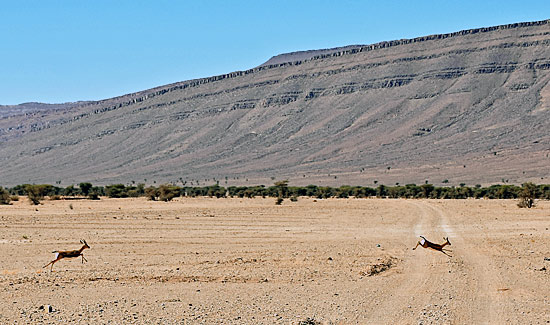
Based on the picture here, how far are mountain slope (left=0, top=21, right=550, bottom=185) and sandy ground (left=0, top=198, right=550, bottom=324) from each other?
6620 centimetres

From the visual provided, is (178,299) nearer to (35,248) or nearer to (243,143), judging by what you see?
(35,248)

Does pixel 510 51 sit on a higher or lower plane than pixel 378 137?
higher

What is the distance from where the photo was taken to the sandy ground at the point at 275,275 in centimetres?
1151

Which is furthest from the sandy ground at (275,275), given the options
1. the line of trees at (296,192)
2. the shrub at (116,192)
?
the shrub at (116,192)

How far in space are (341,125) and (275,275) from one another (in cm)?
11083

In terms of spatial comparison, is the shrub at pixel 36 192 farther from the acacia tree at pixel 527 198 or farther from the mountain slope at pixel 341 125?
the mountain slope at pixel 341 125

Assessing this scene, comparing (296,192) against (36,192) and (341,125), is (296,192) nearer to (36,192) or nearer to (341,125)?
(36,192)

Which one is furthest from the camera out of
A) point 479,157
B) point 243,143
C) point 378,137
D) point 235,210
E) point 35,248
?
point 243,143

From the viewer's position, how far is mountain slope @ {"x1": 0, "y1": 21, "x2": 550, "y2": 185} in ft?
344

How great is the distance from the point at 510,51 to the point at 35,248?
12342 cm

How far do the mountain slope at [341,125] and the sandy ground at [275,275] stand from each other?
217 feet

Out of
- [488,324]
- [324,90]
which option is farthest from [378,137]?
[488,324]

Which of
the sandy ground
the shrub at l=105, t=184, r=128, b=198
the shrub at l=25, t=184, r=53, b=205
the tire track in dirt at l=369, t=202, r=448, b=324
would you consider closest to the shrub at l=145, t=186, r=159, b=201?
the shrub at l=105, t=184, r=128, b=198

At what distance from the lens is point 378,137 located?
11712 cm
